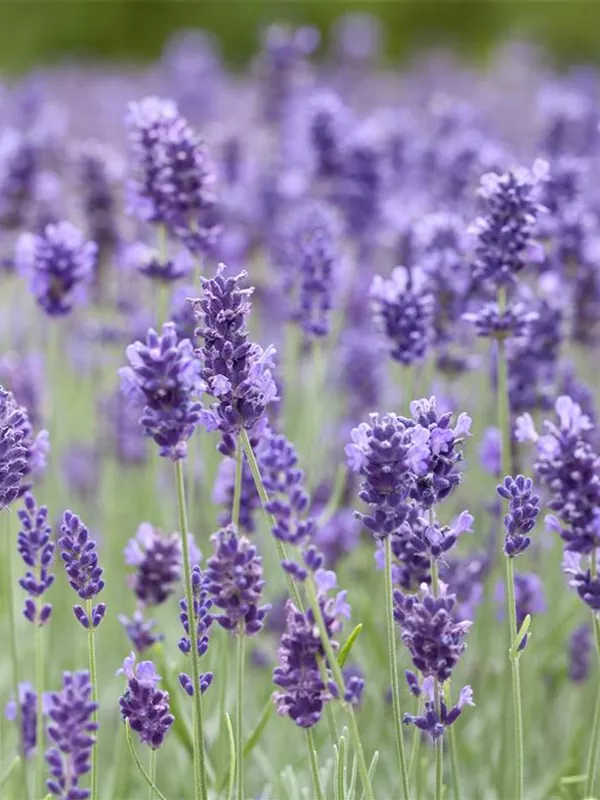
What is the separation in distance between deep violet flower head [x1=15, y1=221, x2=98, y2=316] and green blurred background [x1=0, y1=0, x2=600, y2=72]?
12827mm

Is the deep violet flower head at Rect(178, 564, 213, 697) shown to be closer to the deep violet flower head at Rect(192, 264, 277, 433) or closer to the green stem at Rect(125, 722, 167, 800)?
the green stem at Rect(125, 722, 167, 800)

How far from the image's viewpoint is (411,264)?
12.2 ft

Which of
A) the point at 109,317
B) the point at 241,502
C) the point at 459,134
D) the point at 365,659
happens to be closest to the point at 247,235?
the point at 109,317

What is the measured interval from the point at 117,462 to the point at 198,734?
2.78 m

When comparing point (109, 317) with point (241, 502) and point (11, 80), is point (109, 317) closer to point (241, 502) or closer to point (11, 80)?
point (241, 502)

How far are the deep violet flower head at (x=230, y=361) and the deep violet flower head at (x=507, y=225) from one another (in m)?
0.78

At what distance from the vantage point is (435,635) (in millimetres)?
1800

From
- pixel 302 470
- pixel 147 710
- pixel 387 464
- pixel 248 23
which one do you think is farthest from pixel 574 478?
pixel 248 23

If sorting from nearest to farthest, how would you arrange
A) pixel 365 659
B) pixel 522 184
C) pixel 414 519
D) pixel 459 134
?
pixel 414 519
pixel 522 184
pixel 365 659
pixel 459 134

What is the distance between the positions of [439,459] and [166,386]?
16.2 inches

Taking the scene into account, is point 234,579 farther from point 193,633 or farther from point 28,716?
point 28,716

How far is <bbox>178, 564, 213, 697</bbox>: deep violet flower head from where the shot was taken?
1.90 m

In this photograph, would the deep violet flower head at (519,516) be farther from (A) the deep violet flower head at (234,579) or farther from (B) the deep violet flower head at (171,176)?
(B) the deep violet flower head at (171,176)

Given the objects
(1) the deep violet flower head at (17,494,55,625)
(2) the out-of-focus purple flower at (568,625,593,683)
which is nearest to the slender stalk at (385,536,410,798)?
(1) the deep violet flower head at (17,494,55,625)
